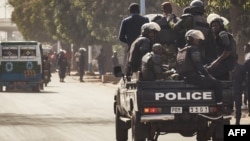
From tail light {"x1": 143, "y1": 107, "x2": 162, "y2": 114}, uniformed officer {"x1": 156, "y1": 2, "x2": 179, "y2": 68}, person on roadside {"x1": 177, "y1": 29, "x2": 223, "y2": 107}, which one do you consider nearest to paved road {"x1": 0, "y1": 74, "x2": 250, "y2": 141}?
uniformed officer {"x1": 156, "y1": 2, "x2": 179, "y2": 68}

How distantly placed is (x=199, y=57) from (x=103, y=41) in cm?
5298

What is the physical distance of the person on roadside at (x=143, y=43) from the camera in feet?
49.5

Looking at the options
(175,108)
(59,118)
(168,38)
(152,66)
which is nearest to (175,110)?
(175,108)

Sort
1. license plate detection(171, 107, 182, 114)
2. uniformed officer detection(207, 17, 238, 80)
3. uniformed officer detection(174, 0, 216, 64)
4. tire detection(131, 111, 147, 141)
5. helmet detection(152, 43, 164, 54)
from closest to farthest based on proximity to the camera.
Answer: license plate detection(171, 107, 182, 114) → tire detection(131, 111, 147, 141) → helmet detection(152, 43, 164, 54) → uniformed officer detection(207, 17, 238, 80) → uniformed officer detection(174, 0, 216, 64)

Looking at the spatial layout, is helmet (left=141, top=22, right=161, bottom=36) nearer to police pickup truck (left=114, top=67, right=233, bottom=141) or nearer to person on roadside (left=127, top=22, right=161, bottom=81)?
person on roadside (left=127, top=22, right=161, bottom=81)

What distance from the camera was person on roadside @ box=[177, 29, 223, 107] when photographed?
14.0m

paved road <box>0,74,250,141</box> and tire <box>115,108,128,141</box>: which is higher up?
tire <box>115,108,128,141</box>

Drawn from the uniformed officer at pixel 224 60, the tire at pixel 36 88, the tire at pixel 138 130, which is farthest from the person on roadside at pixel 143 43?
the tire at pixel 36 88

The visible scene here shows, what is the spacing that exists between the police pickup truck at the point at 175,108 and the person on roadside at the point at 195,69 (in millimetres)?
85

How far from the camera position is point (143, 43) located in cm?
1507

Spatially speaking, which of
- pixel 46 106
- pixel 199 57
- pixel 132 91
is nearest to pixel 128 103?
pixel 132 91

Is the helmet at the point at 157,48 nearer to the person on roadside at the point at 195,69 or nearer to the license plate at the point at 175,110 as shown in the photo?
the person on roadside at the point at 195,69

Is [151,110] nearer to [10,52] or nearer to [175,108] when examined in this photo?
[175,108]

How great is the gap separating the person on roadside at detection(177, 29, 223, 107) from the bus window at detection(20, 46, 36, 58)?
87.4 feet
